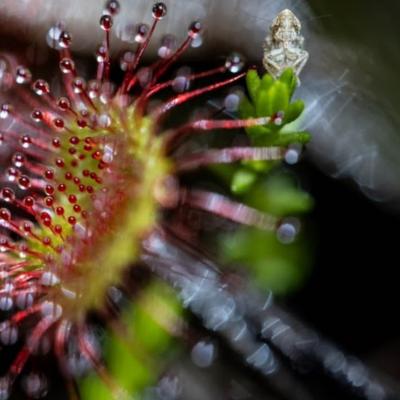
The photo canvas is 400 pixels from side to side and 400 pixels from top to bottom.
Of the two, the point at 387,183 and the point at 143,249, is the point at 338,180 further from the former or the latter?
the point at 143,249

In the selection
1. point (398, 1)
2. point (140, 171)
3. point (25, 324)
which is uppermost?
point (398, 1)

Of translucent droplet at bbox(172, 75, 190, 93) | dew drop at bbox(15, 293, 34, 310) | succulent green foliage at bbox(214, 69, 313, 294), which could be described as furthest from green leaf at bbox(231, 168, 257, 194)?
dew drop at bbox(15, 293, 34, 310)

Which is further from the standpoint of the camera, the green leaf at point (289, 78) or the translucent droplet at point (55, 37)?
the translucent droplet at point (55, 37)

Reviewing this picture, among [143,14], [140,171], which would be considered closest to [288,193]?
[140,171]

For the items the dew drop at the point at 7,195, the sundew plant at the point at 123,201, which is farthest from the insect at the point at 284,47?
the dew drop at the point at 7,195

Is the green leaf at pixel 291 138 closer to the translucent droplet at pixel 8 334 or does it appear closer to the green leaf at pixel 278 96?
the green leaf at pixel 278 96

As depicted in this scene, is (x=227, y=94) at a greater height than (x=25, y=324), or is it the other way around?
(x=227, y=94)

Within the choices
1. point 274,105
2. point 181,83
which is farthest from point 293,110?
point 181,83
